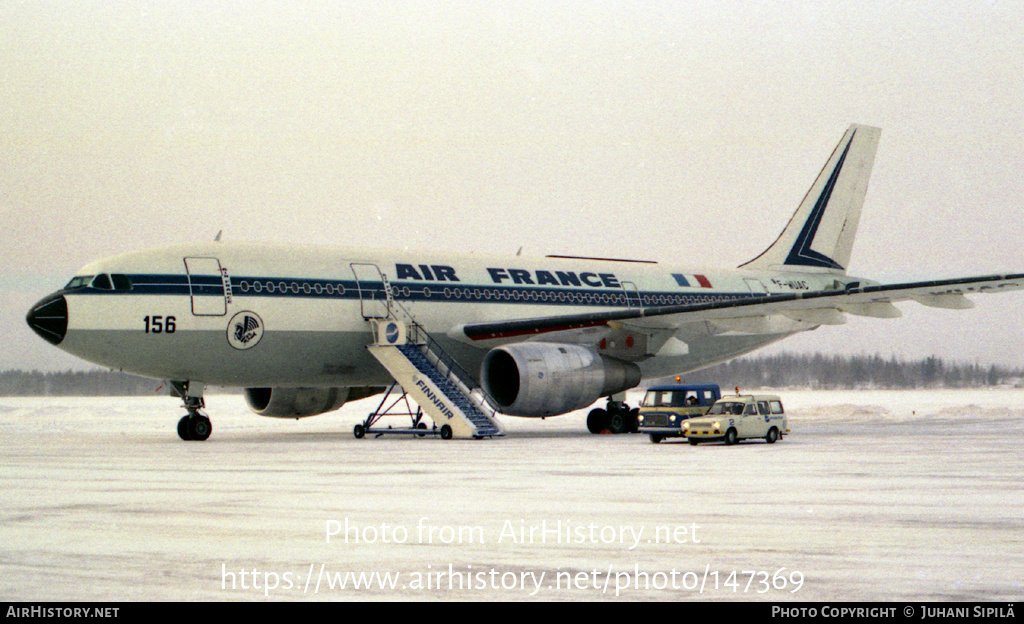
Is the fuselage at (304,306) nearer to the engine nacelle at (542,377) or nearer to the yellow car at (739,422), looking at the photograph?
the engine nacelle at (542,377)

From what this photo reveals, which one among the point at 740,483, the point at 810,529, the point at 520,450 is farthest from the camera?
the point at 520,450

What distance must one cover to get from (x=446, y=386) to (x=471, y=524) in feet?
47.0

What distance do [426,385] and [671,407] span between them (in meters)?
4.97

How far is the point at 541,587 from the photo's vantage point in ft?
21.5

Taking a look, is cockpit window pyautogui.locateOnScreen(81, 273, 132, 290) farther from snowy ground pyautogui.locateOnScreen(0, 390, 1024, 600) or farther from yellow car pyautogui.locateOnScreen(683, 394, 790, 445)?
yellow car pyautogui.locateOnScreen(683, 394, 790, 445)

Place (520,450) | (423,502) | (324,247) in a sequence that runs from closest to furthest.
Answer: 1. (423,502)
2. (520,450)
3. (324,247)

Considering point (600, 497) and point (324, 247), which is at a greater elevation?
point (324, 247)

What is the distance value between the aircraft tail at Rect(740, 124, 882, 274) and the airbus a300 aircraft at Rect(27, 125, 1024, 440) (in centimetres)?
576

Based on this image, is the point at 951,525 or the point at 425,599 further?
the point at 951,525

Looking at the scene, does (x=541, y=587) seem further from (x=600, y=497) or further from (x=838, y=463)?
(x=838, y=463)

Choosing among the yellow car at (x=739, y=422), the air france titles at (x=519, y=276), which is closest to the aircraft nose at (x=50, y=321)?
the air france titles at (x=519, y=276)

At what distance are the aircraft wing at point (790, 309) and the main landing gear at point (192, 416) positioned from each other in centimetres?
609

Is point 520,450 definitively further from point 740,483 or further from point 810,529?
Result: point 810,529

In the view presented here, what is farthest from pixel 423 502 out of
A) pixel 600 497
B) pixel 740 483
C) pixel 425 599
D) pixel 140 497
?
pixel 425 599
